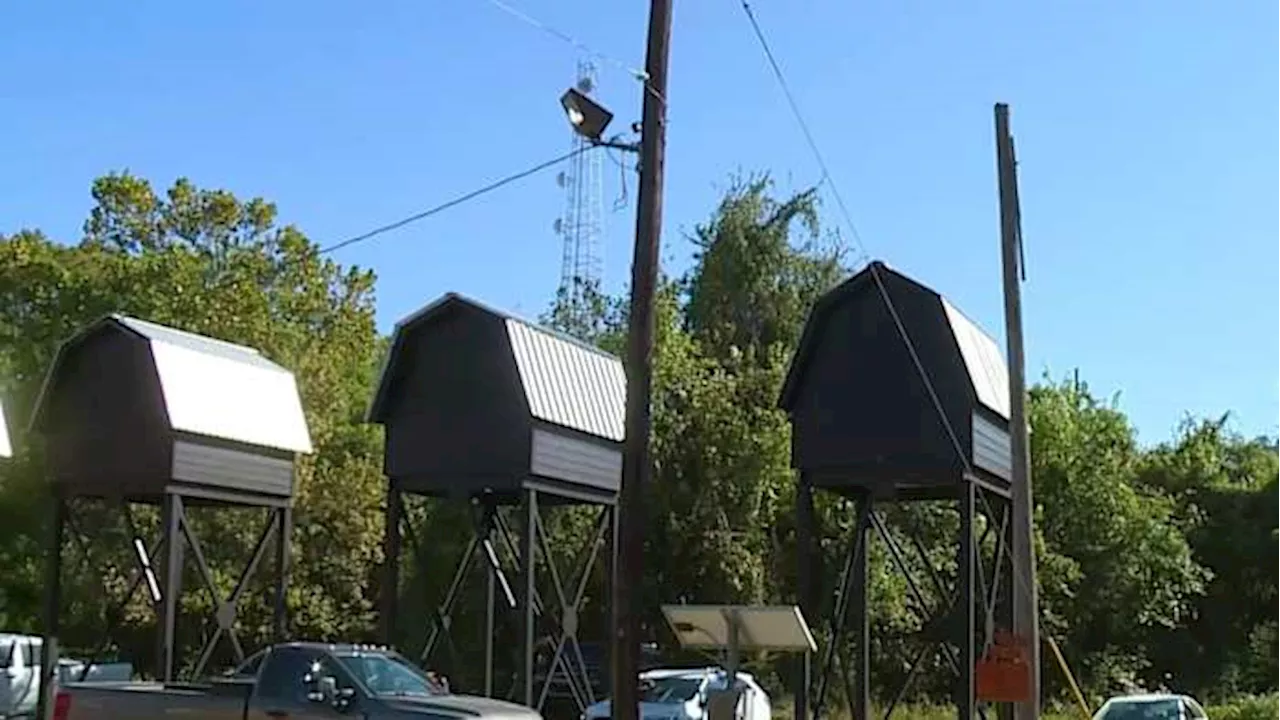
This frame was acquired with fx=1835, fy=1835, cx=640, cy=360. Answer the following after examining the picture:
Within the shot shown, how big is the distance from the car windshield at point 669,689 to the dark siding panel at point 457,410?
5.21 meters

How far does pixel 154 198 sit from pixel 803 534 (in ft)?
78.2

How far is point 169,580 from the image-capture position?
2412cm

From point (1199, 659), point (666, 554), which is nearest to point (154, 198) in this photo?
point (666, 554)

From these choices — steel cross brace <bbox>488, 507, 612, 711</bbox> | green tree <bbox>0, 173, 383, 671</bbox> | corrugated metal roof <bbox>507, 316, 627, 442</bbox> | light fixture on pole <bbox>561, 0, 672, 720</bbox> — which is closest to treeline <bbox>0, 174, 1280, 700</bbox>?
green tree <bbox>0, 173, 383, 671</bbox>

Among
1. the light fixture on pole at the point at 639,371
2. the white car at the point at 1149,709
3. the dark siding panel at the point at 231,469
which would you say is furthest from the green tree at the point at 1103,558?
the light fixture on pole at the point at 639,371

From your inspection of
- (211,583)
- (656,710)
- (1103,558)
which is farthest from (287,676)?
(1103,558)

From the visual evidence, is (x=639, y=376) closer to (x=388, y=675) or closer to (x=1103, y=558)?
(x=388, y=675)

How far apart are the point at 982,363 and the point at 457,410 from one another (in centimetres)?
717

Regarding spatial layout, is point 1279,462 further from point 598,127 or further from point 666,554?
point 598,127

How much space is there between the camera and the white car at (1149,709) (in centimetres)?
2673

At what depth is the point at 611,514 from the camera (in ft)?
88.1

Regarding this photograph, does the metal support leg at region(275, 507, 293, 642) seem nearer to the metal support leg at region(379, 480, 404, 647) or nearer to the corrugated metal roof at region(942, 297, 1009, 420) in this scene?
the metal support leg at region(379, 480, 404, 647)

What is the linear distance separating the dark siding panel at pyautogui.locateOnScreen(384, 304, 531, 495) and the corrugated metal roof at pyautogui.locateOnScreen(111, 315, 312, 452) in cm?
210

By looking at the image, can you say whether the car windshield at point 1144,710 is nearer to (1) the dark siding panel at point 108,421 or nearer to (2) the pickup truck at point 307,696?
(2) the pickup truck at point 307,696
